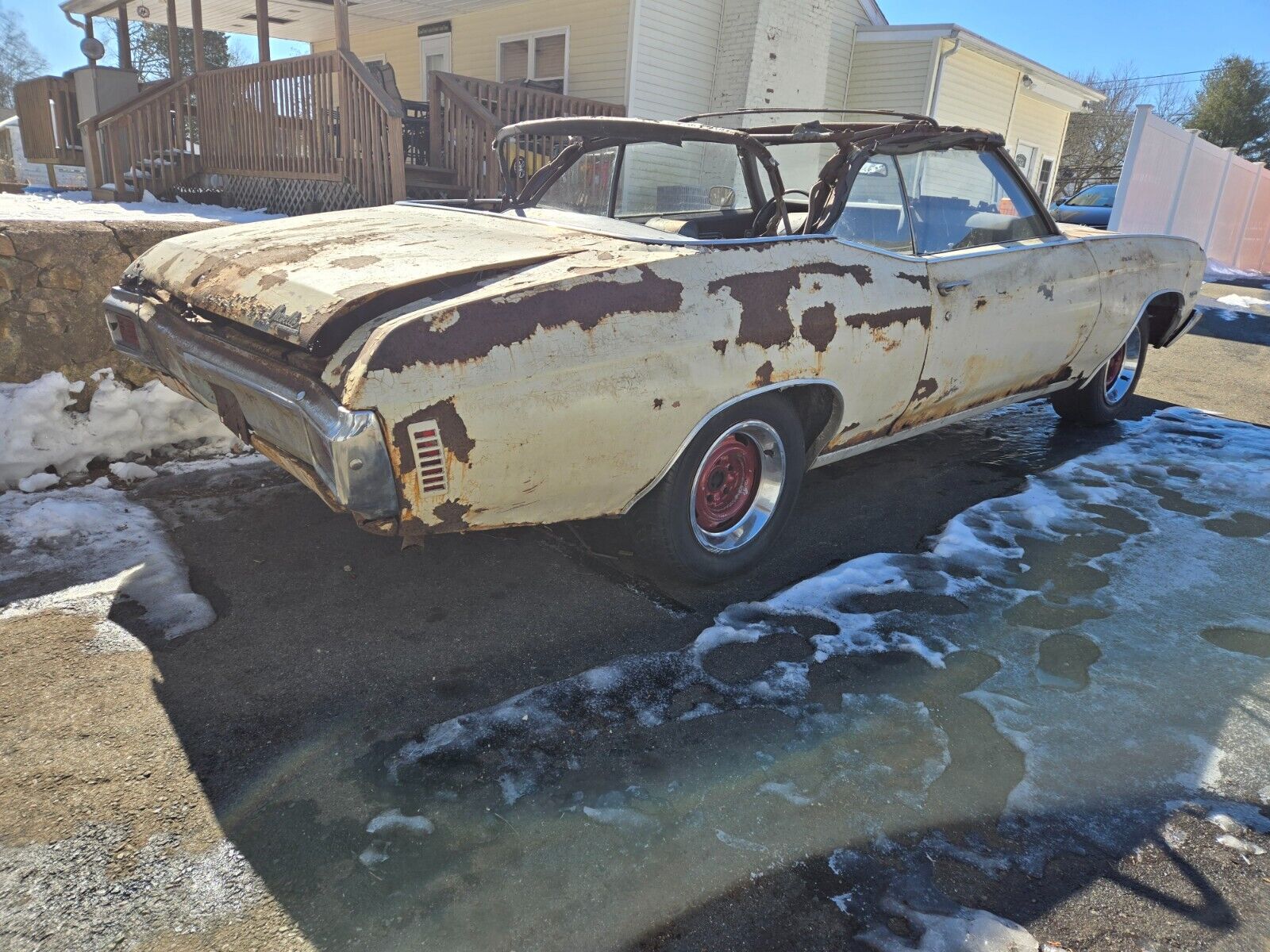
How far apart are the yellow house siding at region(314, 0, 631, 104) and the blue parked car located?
915 cm

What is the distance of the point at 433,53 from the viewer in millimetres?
14805

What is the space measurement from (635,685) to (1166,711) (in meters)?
1.54

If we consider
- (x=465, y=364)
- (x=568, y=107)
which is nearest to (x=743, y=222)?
(x=465, y=364)

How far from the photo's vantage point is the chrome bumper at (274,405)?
202 cm

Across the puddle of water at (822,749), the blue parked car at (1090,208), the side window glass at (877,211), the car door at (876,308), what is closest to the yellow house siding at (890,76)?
the blue parked car at (1090,208)

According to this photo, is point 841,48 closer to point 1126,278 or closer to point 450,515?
point 1126,278

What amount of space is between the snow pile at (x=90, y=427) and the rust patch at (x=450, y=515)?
230 centimetres

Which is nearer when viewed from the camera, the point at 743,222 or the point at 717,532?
the point at 717,532

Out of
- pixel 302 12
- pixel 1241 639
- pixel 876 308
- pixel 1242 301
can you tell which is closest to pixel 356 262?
pixel 876 308

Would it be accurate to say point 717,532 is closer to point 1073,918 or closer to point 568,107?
point 1073,918

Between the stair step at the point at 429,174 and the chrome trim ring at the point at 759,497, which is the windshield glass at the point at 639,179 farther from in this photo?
the stair step at the point at 429,174

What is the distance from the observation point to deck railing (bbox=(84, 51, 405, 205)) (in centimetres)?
827

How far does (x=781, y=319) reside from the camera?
2691mm

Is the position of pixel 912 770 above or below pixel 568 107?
below
